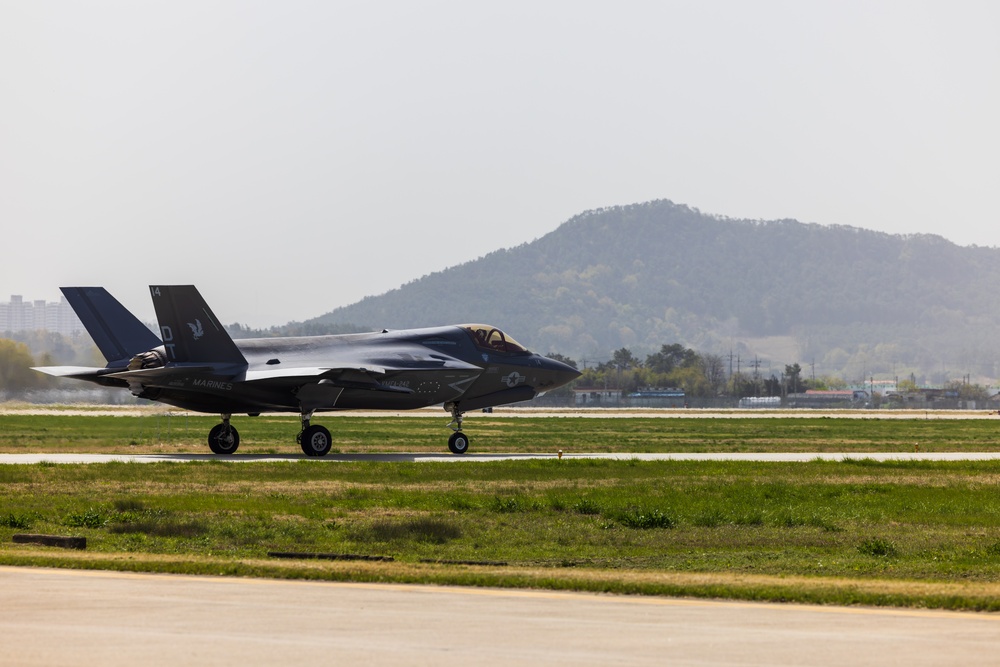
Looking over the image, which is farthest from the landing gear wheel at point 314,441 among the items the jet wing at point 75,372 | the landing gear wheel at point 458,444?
the jet wing at point 75,372

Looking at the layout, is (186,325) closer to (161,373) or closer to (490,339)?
(161,373)

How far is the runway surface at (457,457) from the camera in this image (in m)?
40.1

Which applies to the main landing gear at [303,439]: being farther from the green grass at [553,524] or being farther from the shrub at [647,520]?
the shrub at [647,520]

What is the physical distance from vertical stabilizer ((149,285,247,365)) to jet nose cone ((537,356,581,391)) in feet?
42.2

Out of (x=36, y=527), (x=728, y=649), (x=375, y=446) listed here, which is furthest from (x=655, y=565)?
(x=375, y=446)

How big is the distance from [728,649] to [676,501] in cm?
1730

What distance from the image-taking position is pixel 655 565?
62.0ft

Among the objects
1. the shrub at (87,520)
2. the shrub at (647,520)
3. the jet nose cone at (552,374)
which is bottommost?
the shrub at (647,520)

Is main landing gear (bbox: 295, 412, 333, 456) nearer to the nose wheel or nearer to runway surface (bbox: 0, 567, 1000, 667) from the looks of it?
the nose wheel

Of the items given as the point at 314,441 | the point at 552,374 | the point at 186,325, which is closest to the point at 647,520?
the point at 314,441

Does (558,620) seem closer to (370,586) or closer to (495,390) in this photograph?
(370,586)

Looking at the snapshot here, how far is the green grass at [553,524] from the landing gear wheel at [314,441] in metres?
5.11

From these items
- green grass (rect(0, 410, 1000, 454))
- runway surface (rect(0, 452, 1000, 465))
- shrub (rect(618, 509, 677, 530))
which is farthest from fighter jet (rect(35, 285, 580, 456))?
shrub (rect(618, 509, 677, 530))

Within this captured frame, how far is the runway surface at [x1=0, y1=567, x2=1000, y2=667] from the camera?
11070 millimetres
